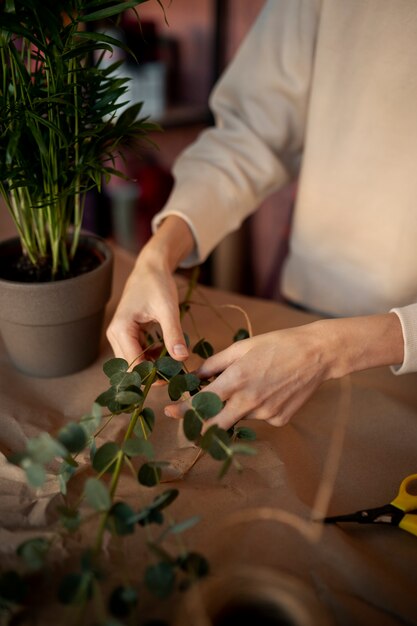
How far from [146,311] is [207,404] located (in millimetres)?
190

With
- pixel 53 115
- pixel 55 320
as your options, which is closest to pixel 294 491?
pixel 55 320

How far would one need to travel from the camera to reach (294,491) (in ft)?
1.88

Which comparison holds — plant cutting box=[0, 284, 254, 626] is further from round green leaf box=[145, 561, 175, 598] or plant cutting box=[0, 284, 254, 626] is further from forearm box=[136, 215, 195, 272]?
forearm box=[136, 215, 195, 272]

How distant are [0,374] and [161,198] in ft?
4.44

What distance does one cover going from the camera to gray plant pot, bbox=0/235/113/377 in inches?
26.9

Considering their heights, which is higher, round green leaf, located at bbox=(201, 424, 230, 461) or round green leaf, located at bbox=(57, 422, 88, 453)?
round green leaf, located at bbox=(57, 422, 88, 453)

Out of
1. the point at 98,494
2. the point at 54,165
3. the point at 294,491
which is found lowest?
the point at 294,491

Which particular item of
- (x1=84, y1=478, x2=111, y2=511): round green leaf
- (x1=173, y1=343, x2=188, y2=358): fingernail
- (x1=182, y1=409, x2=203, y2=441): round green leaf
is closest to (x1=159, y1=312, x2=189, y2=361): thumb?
(x1=173, y1=343, x2=188, y2=358): fingernail

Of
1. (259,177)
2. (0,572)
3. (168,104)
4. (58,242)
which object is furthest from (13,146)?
(168,104)

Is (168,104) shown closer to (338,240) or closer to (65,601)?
(338,240)

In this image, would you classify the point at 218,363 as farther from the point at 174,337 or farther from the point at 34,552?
the point at 34,552

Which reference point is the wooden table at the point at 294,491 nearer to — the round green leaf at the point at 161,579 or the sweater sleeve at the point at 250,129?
the round green leaf at the point at 161,579

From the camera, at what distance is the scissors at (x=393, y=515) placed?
0.54 meters

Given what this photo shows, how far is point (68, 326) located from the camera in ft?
2.36
